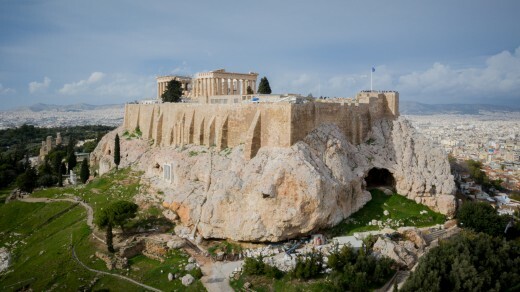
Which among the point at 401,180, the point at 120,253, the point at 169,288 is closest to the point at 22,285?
the point at 120,253

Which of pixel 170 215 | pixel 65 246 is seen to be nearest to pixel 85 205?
pixel 65 246

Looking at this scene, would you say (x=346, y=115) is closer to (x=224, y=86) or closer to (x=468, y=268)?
(x=468, y=268)

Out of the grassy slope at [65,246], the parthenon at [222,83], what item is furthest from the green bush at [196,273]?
the parthenon at [222,83]

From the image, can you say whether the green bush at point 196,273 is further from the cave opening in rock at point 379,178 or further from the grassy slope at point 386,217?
the cave opening in rock at point 379,178

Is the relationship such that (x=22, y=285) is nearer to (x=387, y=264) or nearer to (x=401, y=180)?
(x=387, y=264)

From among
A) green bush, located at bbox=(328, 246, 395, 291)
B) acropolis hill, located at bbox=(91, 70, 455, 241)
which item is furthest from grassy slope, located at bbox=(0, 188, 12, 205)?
green bush, located at bbox=(328, 246, 395, 291)

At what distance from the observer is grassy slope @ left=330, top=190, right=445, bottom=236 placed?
32.2 m

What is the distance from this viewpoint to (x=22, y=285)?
Result: 29516 millimetres

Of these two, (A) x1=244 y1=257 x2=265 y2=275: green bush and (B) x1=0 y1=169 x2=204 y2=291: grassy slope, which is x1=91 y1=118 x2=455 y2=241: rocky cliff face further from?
(B) x1=0 y1=169 x2=204 y2=291: grassy slope

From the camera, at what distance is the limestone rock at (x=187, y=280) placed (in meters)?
26.8

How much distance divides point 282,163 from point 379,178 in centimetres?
1417

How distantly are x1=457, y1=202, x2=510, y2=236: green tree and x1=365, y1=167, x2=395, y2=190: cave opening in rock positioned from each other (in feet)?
22.0

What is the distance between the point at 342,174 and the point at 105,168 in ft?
105

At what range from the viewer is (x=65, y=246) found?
1314 inches
